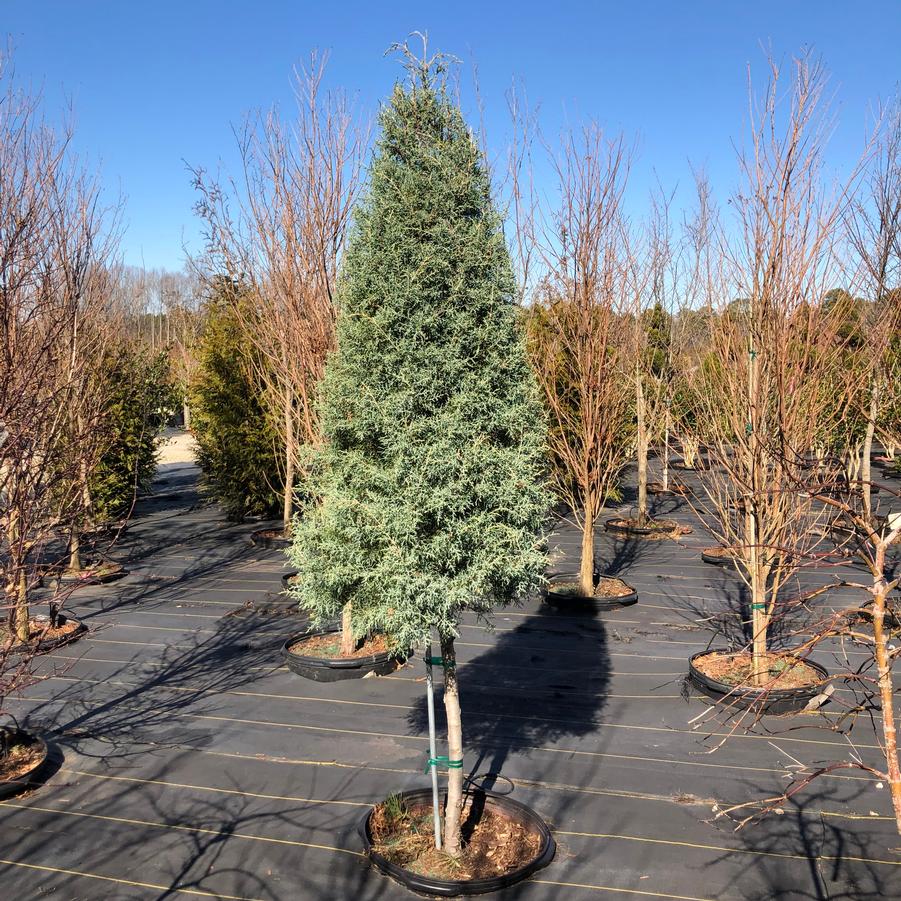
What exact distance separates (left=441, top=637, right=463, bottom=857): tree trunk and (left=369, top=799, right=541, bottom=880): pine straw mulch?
93 mm

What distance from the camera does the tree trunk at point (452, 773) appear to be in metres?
4.46

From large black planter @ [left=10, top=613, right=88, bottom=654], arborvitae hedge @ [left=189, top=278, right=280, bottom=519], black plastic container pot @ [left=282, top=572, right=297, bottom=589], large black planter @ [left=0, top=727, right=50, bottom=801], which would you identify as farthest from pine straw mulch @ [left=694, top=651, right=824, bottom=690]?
arborvitae hedge @ [left=189, top=278, right=280, bottom=519]

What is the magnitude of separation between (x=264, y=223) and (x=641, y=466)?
8074 mm

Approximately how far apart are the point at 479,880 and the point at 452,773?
0.60 metres

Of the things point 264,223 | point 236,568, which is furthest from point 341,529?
point 236,568

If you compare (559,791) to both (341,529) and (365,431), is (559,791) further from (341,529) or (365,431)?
(365,431)

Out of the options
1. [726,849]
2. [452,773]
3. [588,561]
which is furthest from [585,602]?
[452,773]

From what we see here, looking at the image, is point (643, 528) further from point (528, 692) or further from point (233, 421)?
point (233, 421)

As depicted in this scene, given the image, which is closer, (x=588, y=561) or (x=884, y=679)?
(x=884, y=679)

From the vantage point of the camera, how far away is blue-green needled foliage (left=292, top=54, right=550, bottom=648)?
4102 mm

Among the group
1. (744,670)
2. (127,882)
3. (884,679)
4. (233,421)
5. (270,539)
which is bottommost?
(127,882)

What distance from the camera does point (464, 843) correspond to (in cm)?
464

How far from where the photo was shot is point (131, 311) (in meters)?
18.2

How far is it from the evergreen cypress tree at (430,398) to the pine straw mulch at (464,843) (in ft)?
0.48
